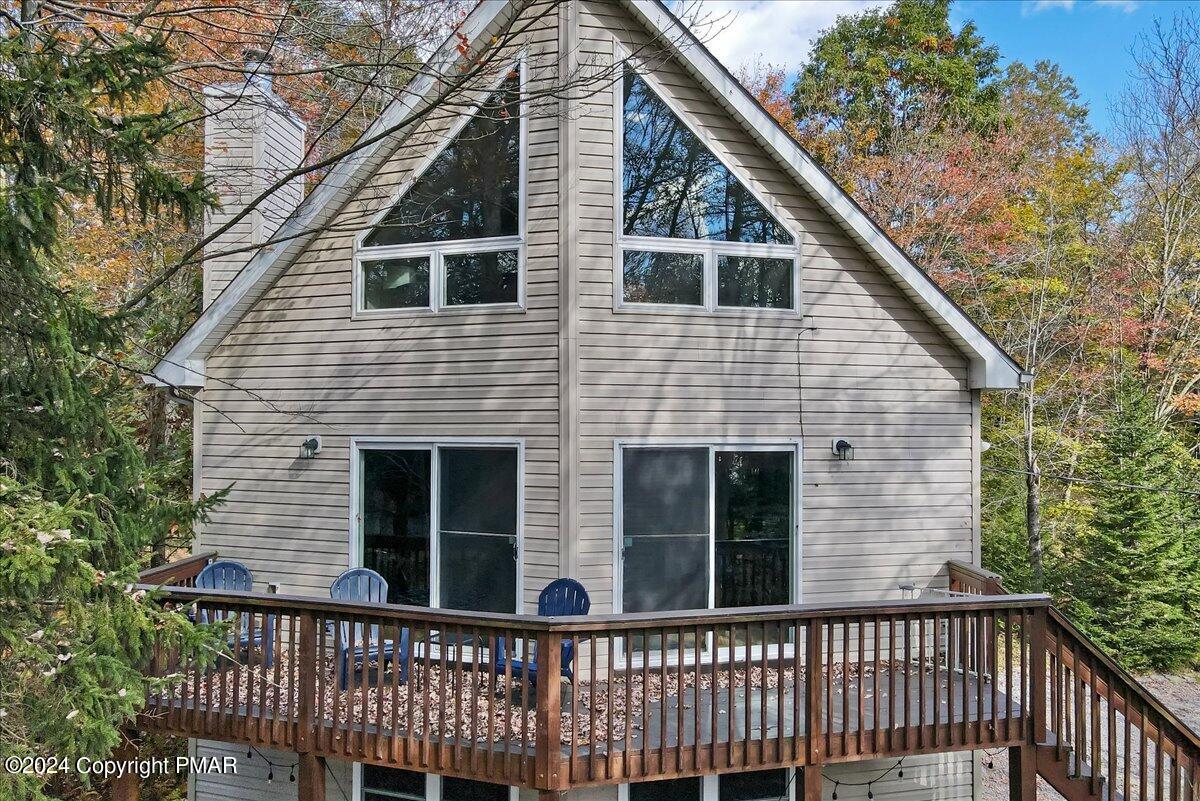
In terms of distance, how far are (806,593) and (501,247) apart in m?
3.97

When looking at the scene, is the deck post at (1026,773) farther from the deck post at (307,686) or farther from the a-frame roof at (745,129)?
the deck post at (307,686)

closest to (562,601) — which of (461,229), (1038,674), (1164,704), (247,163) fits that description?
(461,229)

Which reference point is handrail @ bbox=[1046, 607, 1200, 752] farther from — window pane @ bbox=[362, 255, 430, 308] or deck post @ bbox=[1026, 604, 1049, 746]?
window pane @ bbox=[362, 255, 430, 308]

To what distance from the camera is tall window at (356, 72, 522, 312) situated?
620 centimetres

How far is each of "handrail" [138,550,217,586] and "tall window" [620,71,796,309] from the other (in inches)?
177

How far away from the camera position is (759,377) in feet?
21.2

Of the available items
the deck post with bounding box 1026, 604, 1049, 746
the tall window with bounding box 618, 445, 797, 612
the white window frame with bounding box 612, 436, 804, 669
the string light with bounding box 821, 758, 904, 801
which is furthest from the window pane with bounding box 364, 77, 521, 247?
the string light with bounding box 821, 758, 904, 801

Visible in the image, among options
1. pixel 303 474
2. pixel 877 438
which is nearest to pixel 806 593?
pixel 877 438

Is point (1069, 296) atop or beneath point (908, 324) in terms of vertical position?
atop

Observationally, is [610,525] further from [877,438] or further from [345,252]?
[345,252]

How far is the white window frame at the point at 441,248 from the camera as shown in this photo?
613 centimetres

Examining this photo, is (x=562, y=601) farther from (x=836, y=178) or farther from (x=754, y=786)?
(x=836, y=178)

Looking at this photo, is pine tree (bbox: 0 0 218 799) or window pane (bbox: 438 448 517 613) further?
window pane (bbox: 438 448 517 613)

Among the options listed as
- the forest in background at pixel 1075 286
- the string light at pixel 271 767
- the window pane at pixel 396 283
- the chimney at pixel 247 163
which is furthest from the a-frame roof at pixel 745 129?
the forest in background at pixel 1075 286
